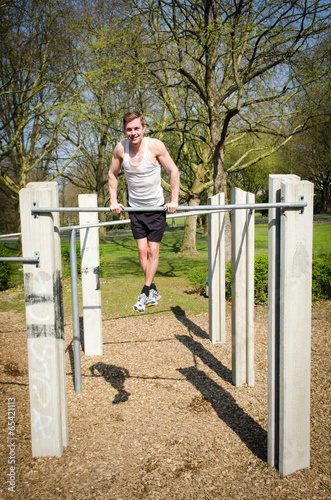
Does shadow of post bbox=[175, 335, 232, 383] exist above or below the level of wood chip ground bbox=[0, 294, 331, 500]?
below

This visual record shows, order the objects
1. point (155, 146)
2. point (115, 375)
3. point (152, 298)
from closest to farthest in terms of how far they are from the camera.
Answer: point (155, 146) < point (152, 298) < point (115, 375)

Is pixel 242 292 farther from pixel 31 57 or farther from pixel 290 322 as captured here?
pixel 31 57

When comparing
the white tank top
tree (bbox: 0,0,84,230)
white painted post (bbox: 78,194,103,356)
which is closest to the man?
the white tank top

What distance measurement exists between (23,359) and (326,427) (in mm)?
3512

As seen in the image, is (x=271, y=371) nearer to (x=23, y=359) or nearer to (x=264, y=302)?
(x=23, y=359)

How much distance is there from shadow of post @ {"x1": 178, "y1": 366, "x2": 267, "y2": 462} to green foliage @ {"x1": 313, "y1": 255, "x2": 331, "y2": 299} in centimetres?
379

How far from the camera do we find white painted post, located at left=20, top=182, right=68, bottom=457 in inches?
99.0

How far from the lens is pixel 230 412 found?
351 centimetres

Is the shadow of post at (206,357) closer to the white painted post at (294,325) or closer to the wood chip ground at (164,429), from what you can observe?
the wood chip ground at (164,429)

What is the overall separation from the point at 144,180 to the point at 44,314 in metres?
1.53

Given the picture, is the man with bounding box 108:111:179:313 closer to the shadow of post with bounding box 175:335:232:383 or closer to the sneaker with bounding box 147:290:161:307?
the sneaker with bounding box 147:290:161:307

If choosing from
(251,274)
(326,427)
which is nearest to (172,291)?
(251,274)

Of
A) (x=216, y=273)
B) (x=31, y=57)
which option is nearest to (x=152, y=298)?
(x=216, y=273)

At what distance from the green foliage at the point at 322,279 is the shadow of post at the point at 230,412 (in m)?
3.79
